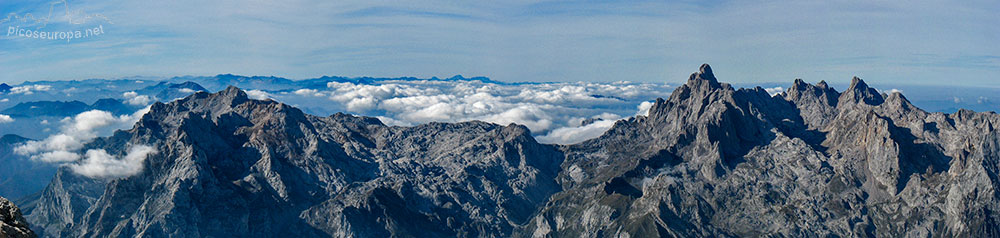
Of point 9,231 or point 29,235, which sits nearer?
point 9,231

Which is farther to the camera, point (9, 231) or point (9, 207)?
point (9, 207)
